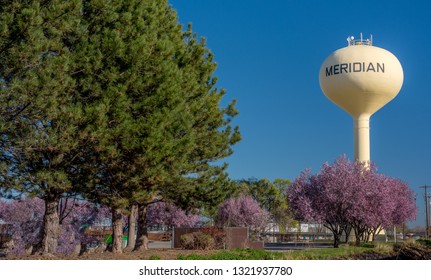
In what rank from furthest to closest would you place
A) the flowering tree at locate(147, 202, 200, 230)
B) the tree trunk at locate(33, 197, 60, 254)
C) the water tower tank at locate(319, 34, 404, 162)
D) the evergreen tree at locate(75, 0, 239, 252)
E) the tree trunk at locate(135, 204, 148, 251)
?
the flowering tree at locate(147, 202, 200, 230)
the water tower tank at locate(319, 34, 404, 162)
the tree trunk at locate(135, 204, 148, 251)
the tree trunk at locate(33, 197, 60, 254)
the evergreen tree at locate(75, 0, 239, 252)

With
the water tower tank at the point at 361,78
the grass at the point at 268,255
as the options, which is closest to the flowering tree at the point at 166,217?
the water tower tank at the point at 361,78

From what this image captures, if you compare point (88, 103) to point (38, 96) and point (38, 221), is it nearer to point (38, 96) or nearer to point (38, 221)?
point (38, 96)

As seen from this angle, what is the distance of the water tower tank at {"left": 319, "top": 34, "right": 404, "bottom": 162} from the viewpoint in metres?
48.2

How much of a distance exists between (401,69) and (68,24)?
3806cm

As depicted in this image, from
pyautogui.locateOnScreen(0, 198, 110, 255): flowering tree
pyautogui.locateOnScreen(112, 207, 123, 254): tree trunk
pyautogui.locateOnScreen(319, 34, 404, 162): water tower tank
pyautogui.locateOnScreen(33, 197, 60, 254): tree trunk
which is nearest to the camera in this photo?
pyautogui.locateOnScreen(33, 197, 60, 254): tree trunk

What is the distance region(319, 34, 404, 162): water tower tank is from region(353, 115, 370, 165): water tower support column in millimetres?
195

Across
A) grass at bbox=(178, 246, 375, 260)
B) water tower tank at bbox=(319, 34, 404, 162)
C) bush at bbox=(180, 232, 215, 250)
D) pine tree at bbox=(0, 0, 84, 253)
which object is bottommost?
grass at bbox=(178, 246, 375, 260)

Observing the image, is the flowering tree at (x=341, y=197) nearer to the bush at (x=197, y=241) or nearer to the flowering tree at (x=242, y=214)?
the bush at (x=197, y=241)

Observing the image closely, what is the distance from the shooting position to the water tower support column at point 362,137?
171ft

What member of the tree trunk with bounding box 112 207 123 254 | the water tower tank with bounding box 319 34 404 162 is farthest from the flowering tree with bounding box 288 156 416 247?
the tree trunk with bounding box 112 207 123 254

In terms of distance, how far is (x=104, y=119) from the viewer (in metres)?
19.4

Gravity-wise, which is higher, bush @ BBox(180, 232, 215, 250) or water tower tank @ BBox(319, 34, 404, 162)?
water tower tank @ BBox(319, 34, 404, 162)

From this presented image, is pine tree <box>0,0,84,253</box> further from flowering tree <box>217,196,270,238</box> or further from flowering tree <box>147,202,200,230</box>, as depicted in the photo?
flowering tree <box>147,202,200,230</box>

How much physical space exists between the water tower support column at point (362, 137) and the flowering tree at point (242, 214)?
10.5 m
